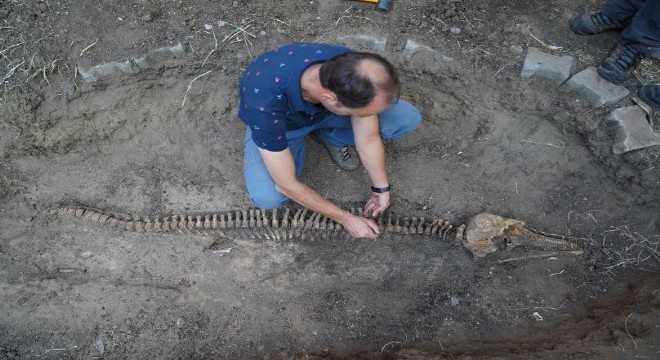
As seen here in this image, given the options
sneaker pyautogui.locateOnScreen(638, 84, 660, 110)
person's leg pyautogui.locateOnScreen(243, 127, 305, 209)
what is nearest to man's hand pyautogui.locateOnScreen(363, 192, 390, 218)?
person's leg pyautogui.locateOnScreen(243, 127, 305, 209)

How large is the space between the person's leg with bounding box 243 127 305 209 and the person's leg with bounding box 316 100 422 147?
0.21 m

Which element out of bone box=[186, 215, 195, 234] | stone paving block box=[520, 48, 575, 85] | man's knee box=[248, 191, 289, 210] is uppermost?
stone paving block box=[520, 48, 575, 85]

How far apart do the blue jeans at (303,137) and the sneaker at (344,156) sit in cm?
14

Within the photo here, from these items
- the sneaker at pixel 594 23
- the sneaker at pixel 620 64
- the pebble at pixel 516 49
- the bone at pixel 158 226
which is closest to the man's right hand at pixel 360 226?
the bone at pixel 158 226

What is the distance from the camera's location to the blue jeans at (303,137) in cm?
342

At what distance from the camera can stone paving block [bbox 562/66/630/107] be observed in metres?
3.59

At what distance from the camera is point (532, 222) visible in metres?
3.75

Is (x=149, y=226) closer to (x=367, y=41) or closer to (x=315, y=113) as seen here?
(x=315, y=113)

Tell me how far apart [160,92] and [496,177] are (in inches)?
105

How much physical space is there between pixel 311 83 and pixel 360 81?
360 mm

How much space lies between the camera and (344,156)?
392 cm

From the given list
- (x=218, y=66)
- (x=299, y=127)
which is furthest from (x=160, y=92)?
(x=299, y=127)

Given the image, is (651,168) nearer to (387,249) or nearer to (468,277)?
(468,277)

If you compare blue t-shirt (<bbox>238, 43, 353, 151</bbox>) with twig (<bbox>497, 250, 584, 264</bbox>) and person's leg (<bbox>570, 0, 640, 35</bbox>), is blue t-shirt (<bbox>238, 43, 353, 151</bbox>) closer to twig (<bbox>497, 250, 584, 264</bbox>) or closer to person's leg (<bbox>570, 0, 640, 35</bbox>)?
twig (<bbox>497, 250, 584, 264</bbox>)
